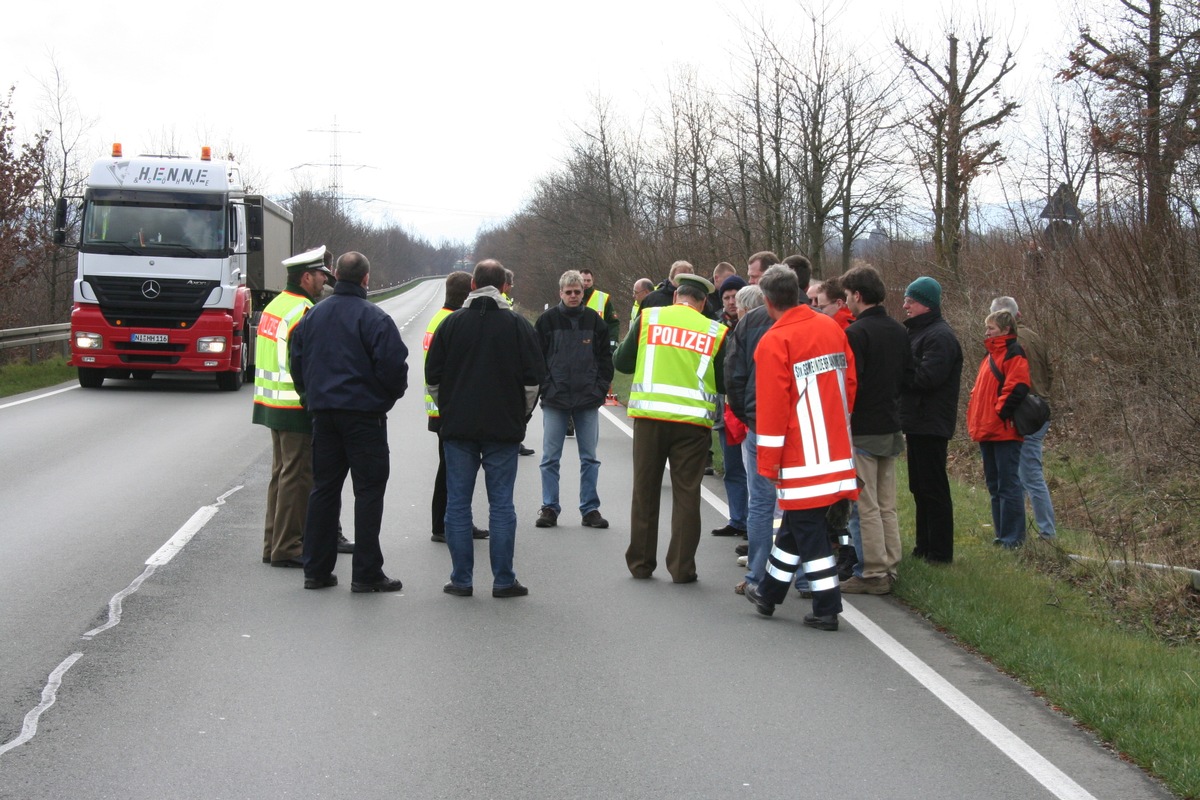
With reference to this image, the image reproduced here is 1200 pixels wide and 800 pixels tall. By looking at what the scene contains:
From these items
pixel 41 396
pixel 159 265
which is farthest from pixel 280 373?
pixel 41 396

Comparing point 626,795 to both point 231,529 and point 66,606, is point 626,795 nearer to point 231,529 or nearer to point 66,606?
point 66,606

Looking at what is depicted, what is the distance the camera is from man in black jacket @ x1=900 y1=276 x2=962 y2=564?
8.16 m

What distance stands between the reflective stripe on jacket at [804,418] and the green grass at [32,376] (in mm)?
16546

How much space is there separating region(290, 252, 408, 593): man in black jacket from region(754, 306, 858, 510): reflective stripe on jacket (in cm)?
218

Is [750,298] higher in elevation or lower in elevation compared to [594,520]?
higher

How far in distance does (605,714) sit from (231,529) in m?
5.01

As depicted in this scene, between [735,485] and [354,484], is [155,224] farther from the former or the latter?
[354,484]

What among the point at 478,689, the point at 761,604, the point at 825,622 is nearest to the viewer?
the point at 478,689

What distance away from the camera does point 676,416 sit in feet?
26.1

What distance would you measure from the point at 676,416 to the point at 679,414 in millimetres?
23

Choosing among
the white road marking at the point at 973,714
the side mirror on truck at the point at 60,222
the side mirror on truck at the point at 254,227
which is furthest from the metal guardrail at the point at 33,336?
the white road marking at the point at 973,714

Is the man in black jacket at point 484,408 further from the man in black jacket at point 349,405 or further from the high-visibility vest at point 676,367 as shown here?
the high-visibility vest at point 676,367

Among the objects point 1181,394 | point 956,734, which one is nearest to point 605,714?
point 956,734

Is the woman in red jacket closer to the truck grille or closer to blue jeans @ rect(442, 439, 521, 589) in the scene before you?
blue jeans @ rect(442, 439, 521, 589)
